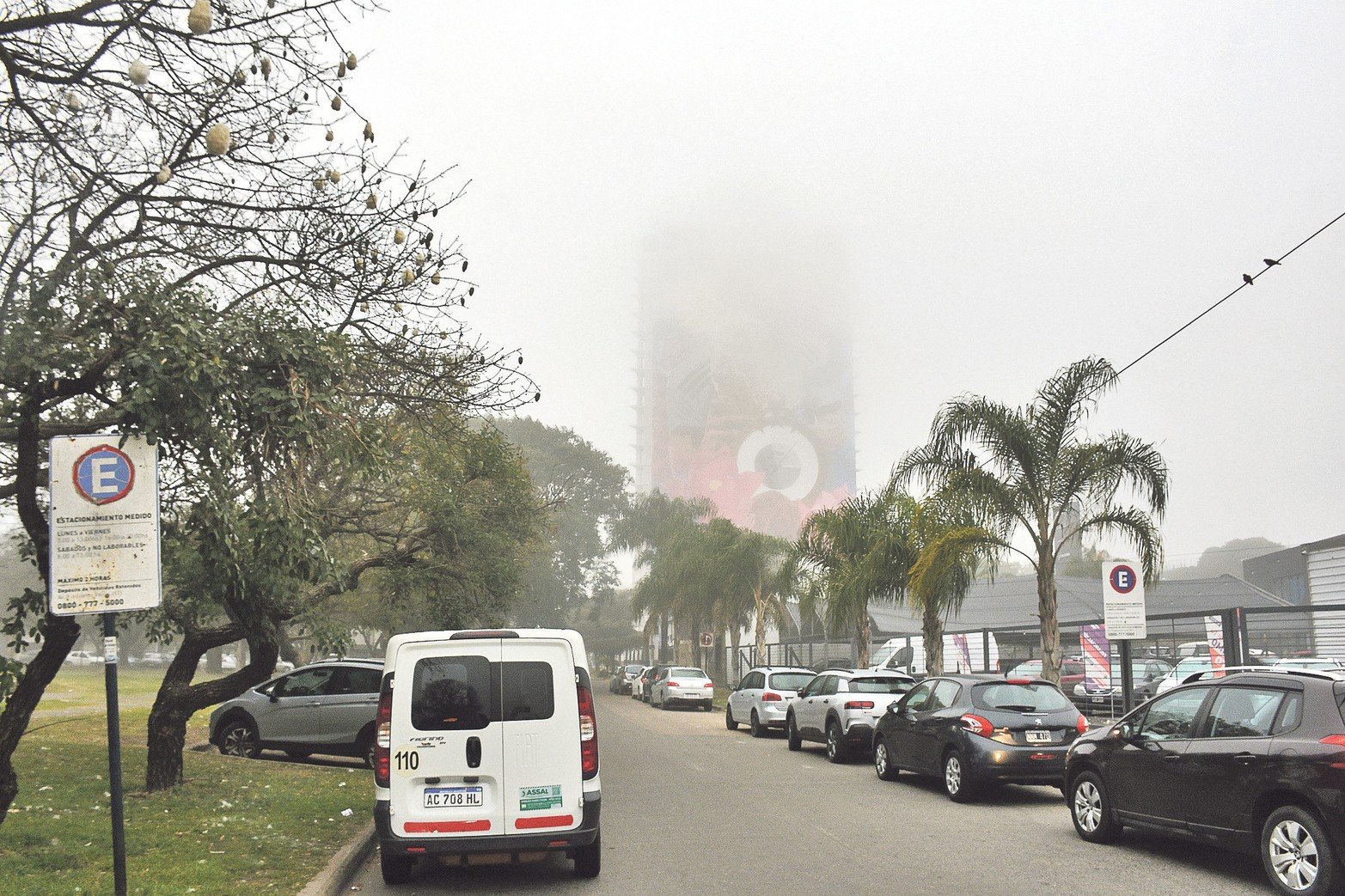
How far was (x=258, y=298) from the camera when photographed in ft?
38.4

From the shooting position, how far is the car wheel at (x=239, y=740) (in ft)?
61.4

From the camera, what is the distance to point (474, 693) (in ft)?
28.8

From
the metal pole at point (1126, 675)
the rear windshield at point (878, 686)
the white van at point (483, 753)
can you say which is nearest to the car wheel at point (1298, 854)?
the white van at point (483, 753)

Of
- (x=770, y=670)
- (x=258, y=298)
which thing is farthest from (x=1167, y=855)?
(x=770, y=670)

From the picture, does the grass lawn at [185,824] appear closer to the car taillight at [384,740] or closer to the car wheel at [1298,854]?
the car taillight at [384,740]

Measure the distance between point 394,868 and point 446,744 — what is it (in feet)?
3.91

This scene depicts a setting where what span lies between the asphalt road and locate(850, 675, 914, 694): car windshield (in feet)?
9.48

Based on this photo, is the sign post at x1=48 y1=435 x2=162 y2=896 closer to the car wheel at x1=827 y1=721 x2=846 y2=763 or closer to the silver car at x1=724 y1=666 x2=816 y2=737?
the car wheel at x1=827 y1=721 x2=846 y2=763

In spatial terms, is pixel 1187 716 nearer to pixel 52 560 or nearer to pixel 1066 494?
pixel 52 560

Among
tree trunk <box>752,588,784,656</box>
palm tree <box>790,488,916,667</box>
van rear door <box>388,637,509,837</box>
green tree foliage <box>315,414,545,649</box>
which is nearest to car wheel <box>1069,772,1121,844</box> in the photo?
van rear door <box>388,637,509,837</box>

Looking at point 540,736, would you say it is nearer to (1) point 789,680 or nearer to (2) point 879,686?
(2) point 879,686

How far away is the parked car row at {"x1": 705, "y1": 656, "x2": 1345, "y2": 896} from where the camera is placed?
25.4ft

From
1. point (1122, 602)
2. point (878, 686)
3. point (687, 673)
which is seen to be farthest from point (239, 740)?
point (687, 673)

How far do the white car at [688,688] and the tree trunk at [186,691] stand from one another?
26.6 m
